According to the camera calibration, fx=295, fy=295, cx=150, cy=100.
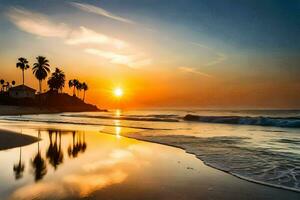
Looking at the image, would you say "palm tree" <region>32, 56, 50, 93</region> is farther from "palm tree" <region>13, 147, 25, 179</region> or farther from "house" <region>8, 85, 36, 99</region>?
"palm tree" <region>13, 147, 25, 179</region>

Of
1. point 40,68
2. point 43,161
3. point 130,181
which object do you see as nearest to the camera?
point 130,181

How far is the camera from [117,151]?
46.8 ft

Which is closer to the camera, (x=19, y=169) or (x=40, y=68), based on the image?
(x=19, y=169)

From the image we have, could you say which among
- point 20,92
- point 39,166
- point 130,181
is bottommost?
point 130,181

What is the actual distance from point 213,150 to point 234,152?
110 cm

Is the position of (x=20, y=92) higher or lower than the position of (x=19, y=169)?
higher

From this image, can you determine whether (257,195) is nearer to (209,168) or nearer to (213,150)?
(209,168)

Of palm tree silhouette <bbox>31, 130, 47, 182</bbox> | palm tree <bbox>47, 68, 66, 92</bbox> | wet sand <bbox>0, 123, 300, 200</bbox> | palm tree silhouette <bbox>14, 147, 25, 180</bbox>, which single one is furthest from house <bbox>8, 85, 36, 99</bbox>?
palm tree silhouette <bbox>14, 147, 25, 180</bbox>

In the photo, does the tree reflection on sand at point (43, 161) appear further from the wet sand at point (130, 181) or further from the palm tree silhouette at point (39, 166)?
the wet sand at point (130, 181)

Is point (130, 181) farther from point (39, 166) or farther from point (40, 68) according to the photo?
point (40, 68)

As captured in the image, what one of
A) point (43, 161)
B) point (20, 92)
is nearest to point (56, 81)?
point (20, 92)

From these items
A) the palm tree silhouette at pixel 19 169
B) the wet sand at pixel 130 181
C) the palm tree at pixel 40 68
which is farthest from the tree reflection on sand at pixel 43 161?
the palm tree at pixel 40 68

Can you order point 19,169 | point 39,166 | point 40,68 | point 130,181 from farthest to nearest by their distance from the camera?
point 40,68 → point 39,166 → point 19,169 → point 130,181

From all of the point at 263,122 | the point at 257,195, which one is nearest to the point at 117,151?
the point at 257,195
